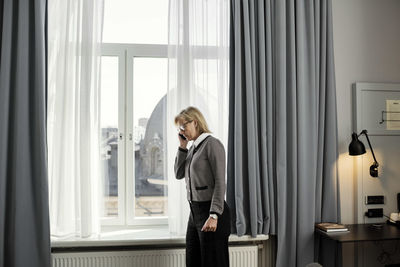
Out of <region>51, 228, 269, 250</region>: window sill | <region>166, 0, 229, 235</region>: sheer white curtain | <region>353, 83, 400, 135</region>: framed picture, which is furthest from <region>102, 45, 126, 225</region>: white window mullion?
<region>353, 83, 400, 135</region>: framed picture

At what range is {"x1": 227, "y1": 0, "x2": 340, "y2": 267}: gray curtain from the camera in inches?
95.1

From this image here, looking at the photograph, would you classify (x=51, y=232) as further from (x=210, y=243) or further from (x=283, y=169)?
(x=283, y=169)

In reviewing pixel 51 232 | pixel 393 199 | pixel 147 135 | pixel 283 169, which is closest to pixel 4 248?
pixel 51 232

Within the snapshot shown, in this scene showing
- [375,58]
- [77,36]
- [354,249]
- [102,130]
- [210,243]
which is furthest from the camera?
[375,58]

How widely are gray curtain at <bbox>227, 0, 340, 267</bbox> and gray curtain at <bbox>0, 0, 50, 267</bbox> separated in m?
1.30

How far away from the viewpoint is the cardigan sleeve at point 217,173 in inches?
79.8

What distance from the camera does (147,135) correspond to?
8.59 ft

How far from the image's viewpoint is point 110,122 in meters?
2.57

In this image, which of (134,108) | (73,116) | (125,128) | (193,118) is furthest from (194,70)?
(73,116)

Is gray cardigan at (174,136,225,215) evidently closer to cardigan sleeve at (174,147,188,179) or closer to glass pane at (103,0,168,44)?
cardigan sleeve at (174,147,188,179)

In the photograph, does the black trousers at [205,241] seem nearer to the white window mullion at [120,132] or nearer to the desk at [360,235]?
the white window mullion at [120,132]

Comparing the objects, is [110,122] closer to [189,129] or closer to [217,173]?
[189,129]

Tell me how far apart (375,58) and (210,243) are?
6.42ft

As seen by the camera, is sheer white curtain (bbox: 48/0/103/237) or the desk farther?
sheer white curtain (bbox: 48/0/103/237)
